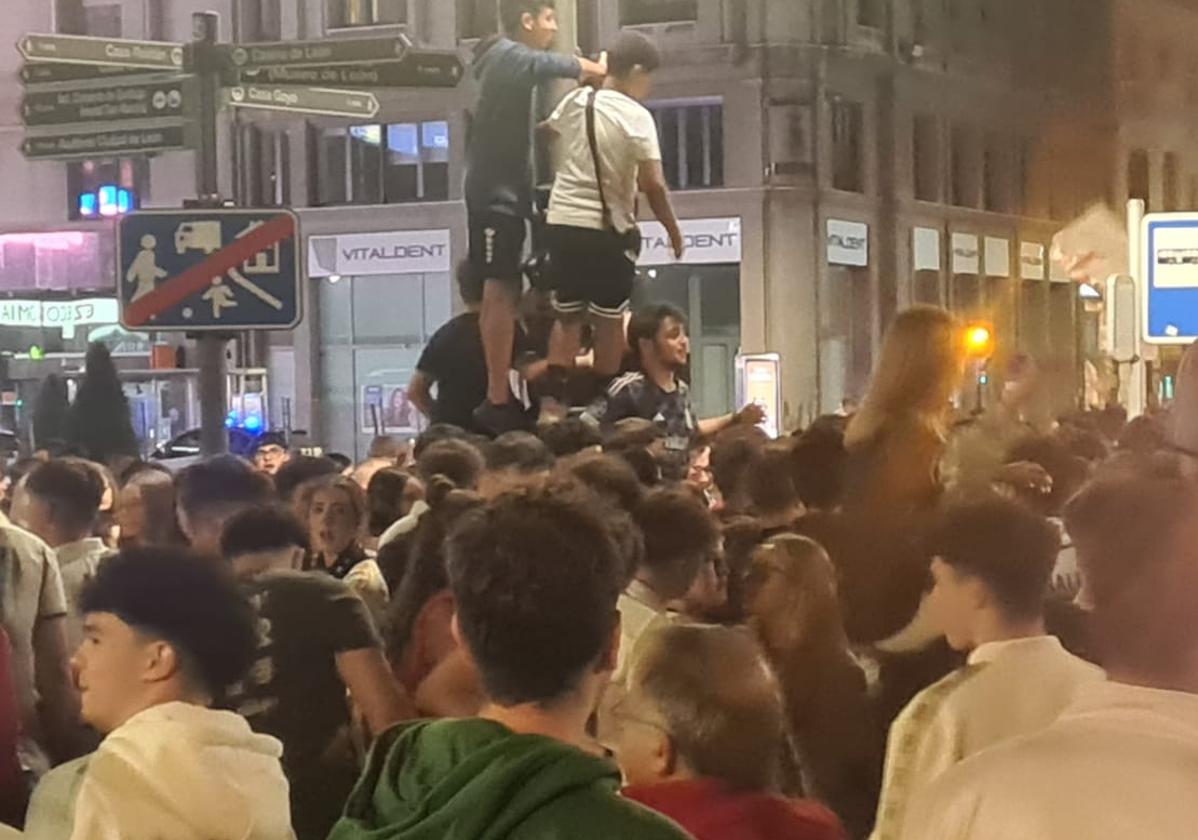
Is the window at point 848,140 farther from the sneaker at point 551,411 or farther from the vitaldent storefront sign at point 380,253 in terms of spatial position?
the vitaldent storefront sign at point 380,253

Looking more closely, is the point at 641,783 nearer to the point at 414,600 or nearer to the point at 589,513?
the point at 589,513

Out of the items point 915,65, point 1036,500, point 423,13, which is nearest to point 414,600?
point 1036,500

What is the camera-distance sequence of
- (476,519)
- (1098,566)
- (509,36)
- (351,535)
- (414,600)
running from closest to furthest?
(1098,566) → (476,519) → (414,600) → (351,535) → (509,36)

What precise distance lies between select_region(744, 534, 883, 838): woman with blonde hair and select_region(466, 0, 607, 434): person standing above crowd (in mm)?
1889

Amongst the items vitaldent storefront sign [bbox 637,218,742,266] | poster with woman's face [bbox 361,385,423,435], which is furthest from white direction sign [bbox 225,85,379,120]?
vitaldent storefront sign [bbox 637,218,742,266]

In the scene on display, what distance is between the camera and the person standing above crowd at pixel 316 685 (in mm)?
2053

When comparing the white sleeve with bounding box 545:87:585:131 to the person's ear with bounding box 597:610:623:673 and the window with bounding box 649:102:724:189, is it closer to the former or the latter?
the person's ear with bounding box 597:610:623:673

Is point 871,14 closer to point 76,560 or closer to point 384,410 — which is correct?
point 76,560

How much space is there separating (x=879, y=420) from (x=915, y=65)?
11.2 feet

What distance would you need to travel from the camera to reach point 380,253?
36.8 feet

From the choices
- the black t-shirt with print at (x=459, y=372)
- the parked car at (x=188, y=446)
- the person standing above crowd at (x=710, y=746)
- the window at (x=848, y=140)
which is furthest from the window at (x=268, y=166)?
the person standing above crowd at (x=710, y=746)

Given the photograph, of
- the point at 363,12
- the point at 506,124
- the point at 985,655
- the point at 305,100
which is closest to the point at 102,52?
the point at 305,100

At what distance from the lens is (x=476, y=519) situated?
138cm

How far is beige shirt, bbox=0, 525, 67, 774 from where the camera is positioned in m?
2.43
